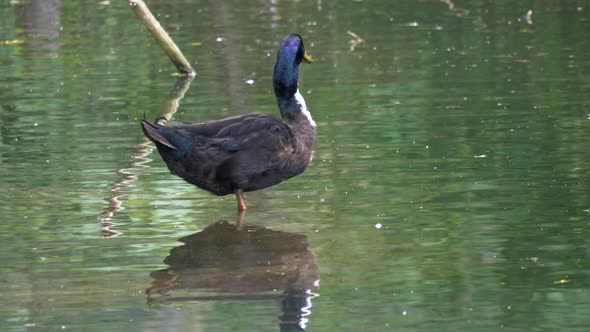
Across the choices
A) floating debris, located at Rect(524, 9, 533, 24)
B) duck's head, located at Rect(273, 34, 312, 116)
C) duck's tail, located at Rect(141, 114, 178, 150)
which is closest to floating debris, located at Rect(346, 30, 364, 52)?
floating debris, located at Rect(524, 9, 533, 24)

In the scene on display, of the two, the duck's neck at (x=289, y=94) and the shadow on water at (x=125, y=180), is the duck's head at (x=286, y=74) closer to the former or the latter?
the duck's neck at (x=289, y=94)

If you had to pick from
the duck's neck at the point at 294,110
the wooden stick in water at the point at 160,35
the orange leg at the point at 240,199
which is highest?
the duck's neck at the point at 294,110

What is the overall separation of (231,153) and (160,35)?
6.71 meters

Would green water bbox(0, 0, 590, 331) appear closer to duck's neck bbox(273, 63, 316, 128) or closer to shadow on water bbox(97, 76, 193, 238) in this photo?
shadow on water bbox(97, 76, 193, 238)

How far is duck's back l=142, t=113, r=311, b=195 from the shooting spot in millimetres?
9594

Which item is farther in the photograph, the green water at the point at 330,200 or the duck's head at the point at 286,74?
the duck's head at the point at 286,74

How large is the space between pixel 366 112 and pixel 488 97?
1465 mm

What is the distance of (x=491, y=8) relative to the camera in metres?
23.0

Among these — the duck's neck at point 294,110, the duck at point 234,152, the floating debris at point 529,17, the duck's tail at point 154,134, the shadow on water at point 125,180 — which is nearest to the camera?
the duck's tail at point 154,134

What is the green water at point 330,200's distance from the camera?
7.36 m

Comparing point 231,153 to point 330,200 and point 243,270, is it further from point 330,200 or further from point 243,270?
point 243,270

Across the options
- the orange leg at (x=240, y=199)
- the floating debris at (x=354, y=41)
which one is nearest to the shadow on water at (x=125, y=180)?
the orange leg at (x=240, y=199)

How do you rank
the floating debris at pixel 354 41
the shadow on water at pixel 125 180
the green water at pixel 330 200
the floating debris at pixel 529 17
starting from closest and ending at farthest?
the green water at pixel 330 200 → the shadow on water at pixel 125 180 → the floating debris at pixel 354 41 → the floating debris at pixel 529 17

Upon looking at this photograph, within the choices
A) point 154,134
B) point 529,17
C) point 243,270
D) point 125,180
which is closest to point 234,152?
point 154,134
